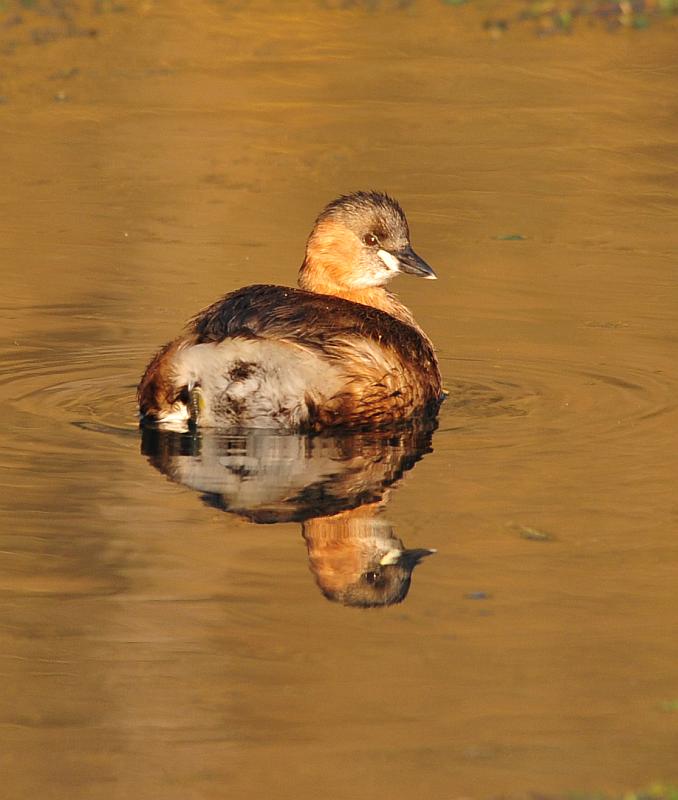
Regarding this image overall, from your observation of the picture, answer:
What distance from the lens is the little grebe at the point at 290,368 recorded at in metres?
7.76

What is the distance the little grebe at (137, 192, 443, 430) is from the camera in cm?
776

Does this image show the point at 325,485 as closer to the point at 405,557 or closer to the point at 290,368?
the point at 290,368

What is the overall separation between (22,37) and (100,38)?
0.70m

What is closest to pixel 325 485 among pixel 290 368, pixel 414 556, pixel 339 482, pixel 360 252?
pixel 339 482

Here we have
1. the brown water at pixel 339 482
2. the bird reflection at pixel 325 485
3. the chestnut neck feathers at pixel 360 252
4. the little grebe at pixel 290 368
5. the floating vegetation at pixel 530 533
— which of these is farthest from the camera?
the chestnut neck feathers at pixel 360 252

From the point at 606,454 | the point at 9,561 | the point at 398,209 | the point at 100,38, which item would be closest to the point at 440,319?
the point at 398,209

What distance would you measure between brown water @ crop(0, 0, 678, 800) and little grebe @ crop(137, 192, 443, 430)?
0.15 meters

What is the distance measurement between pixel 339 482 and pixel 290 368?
27.8 inches

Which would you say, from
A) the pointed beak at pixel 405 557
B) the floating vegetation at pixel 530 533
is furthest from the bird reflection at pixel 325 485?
the floating vegetation at pixel 530 533

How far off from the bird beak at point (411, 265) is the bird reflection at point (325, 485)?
113 centimetres

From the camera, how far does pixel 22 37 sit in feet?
56.5

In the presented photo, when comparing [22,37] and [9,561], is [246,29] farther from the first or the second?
[9,561]

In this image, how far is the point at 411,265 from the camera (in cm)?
919

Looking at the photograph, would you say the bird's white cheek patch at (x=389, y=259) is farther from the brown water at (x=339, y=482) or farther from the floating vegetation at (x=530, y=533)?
the floating vegetation at (x=530, y=533)
